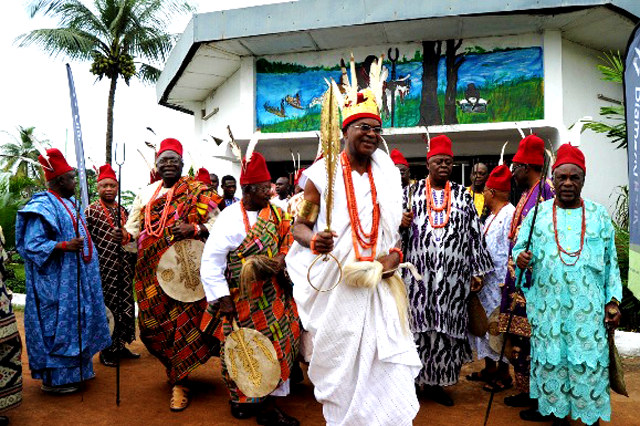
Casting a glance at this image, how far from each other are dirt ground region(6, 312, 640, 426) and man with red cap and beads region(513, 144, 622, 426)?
0.63 meters

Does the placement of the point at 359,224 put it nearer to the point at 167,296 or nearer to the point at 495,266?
the point at 167,296

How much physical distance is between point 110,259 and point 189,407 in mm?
2325

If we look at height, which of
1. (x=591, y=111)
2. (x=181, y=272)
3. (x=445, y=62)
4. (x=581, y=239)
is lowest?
(x=181, y=272)

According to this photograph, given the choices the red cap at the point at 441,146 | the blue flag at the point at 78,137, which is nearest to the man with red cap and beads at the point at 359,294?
the red cap at the point at 441,146

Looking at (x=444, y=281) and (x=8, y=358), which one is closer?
(x=8, y=358)

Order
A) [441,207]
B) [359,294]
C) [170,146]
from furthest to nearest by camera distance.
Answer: [170,146] < [441,207] < [359,294]

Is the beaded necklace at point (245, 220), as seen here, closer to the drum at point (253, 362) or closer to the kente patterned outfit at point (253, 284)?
the kente patterned outfit at point (253, 284)

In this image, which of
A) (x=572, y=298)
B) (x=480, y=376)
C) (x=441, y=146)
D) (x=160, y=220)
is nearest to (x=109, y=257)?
(x=160, y=220)

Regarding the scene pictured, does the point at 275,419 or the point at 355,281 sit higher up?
the point at 355,281

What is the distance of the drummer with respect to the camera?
5051mm

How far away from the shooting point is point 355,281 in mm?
3168

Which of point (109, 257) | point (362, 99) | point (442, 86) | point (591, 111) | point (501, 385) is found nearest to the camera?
point (362, 99)

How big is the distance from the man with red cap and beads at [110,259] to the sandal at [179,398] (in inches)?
64.9

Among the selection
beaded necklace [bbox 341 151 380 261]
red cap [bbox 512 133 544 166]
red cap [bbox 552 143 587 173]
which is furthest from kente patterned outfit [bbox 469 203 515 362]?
beaded necklace [bbox 341 151 380 261]
